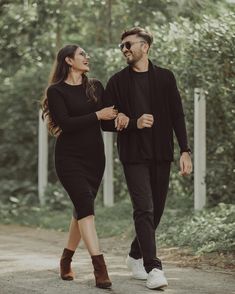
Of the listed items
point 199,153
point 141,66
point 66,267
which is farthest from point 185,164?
point 199,153

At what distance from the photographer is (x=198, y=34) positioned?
10.7m

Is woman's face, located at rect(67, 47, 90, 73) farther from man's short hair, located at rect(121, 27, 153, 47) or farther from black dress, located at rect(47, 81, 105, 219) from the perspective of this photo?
man's short hair, located at rect(121, 27, 153, 47)

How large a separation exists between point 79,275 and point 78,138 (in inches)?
49.1

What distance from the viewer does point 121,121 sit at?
645 centimetres

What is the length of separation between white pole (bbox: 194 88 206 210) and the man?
15.3ft

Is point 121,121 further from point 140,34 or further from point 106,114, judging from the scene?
point 140,34

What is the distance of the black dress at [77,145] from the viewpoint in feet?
21.2

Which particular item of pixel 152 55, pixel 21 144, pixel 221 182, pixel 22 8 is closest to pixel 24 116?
pixel 21 144

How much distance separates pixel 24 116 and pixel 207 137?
4.98 meters

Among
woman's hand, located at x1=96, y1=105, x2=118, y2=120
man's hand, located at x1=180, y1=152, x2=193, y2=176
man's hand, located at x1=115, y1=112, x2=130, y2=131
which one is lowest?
man's hand, located at x1=180, y1=152, x2=193, y2=176

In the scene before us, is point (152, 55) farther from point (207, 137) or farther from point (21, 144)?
point (21, 144)

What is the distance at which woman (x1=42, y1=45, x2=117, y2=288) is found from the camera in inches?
254

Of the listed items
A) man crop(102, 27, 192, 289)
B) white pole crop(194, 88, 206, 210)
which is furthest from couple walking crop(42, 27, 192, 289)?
white pole crop(194, 88, 206, 210)

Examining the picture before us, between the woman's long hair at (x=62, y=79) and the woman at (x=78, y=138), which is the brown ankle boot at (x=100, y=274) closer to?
the woman at (x=78, y=138)
